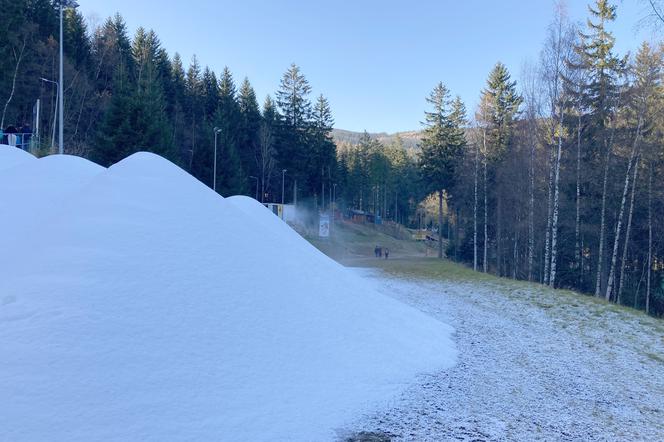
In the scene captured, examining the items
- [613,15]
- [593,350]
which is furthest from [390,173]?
[593,350]

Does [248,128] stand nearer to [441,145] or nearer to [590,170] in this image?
[441,145]

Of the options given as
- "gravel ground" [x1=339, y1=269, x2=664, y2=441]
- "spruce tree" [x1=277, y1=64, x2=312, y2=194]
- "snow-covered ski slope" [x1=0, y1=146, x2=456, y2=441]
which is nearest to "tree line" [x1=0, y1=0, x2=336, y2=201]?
"spruce tree" [x1=277, y1=64, x2=312, y2=194]

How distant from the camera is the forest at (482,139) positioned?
20344 millimetres

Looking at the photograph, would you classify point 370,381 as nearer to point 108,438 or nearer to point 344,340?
point 344,340

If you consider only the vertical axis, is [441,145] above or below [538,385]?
above

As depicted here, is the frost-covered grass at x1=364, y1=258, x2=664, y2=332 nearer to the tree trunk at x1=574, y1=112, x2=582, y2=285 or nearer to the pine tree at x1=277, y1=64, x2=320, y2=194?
the tree trunk at x1=574, y1=112, x2=582, y2=285

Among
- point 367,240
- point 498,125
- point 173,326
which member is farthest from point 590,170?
point 367,240

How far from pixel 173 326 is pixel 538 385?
5.50 meters

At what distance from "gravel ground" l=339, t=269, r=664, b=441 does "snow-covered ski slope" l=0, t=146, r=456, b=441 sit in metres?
0.51

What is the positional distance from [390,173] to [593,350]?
245 ft

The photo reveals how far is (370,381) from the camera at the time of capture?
6082 millimetres

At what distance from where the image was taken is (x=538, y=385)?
21.0 feet

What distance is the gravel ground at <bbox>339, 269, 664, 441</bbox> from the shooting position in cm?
489

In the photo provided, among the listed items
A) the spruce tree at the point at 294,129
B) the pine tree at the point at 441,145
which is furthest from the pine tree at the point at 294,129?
the pine tree at the point at 441,145
